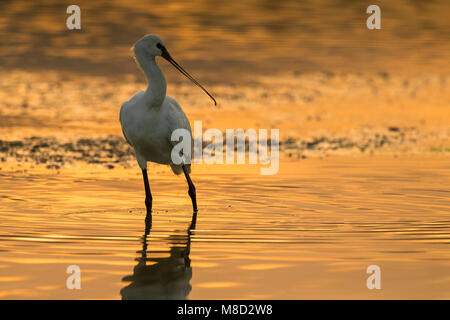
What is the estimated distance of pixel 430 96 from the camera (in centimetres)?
1866

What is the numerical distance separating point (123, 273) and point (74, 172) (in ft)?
20.0

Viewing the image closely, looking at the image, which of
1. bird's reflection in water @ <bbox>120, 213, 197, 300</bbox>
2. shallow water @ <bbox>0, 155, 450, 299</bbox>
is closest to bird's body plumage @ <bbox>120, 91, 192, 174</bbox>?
shallow water @ <bbox>0, 155, 450, 299</bbox>

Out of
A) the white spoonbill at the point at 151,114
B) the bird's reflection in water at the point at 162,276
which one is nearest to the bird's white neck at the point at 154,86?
the white spoonbill at the point at 151,114

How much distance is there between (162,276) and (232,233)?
1.70 metres

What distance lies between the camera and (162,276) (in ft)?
23.0

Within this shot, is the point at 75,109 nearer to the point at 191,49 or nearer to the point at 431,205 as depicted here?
the point at 191,49

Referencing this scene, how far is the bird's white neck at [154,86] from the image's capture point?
32.8ft

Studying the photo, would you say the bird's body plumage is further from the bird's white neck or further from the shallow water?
the shallow water

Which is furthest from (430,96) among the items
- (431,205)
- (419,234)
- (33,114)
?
(419,234)

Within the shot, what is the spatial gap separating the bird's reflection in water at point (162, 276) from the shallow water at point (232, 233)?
0.01 m

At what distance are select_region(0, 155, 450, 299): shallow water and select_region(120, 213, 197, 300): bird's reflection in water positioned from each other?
14mm

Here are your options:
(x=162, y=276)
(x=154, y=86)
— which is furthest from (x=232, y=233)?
(x=154, y=86)

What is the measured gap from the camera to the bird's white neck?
998 centimetres

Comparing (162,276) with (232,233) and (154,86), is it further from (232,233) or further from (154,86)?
(154,86)
